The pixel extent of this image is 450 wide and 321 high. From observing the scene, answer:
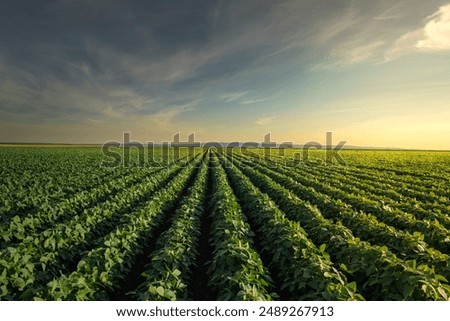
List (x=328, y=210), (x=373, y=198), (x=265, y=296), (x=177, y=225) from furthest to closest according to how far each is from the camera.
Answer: (x=373, y=198) → (x=328, y=210) → (x=177, y=225) → (x=265, y=296)

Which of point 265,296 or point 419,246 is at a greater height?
point 419,246

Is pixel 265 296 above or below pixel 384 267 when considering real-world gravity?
below

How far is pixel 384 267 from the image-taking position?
16.5ft

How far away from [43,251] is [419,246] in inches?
308

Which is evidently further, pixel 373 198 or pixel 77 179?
pixel 77 179
